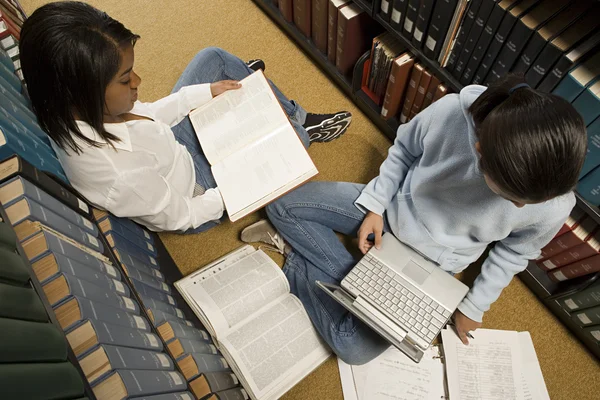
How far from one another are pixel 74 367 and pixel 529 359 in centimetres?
121

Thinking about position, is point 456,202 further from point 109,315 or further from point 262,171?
point 109,315

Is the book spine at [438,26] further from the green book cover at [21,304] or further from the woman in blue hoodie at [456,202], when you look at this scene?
the green book cover at [21,304]

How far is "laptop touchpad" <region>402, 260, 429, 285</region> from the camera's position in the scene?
1.00m

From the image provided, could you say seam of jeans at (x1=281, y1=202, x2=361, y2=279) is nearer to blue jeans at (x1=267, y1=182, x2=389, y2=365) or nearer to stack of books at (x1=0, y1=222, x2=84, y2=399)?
blue jeans at (x1=267, y1=182, x2=389, y2=365)

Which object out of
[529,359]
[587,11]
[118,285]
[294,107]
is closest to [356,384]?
[529,359]

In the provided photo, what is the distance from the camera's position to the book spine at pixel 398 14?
3.80 feet

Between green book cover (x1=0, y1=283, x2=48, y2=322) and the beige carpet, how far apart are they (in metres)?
0.76

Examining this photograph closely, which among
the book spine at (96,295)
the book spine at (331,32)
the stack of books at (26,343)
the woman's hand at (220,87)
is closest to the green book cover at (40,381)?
the stack of books at (26,343)

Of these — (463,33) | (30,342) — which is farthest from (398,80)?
(30,342)

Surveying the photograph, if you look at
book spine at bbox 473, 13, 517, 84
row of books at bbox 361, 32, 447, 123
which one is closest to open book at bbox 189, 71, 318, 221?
row of books at bbox 361, 32, 447, 123

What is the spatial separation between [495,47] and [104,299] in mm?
1050

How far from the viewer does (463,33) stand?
1038mm

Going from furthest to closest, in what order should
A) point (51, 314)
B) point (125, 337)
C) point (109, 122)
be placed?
point (109, 122) < point (125, 337) < point (51, 314)

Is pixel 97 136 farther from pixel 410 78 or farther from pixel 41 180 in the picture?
pixel 410 78
